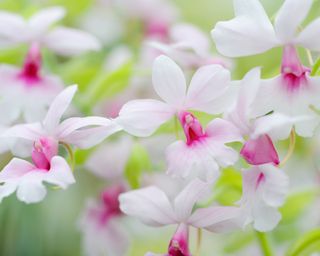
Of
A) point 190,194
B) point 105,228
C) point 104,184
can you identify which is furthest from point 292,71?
point 104,184

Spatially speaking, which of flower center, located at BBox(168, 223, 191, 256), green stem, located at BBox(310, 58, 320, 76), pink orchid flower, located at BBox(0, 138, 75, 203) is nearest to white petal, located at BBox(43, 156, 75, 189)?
pink orchid flower, located at BBox(0, 138, 75, 203)

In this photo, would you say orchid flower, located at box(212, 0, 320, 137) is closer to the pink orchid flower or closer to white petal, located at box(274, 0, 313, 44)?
white petal, located at box(274, 0, 313, 44)

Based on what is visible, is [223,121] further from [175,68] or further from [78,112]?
[78,112]

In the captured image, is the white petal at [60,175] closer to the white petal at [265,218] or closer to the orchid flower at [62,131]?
the orchid flower at [62,131]

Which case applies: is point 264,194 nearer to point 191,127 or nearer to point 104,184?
point 191,127

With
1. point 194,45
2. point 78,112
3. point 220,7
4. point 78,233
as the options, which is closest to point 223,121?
point 194,45

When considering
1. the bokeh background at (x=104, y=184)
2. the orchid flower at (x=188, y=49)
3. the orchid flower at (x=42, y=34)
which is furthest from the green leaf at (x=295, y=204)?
the orchid flower at (x=42, y=34)

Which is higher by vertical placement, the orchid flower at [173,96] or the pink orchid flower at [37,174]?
the orchid flower at [173,96]

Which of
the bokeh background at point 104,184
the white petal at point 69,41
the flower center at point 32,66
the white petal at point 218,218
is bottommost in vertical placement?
the bokeh background at point 104,184
